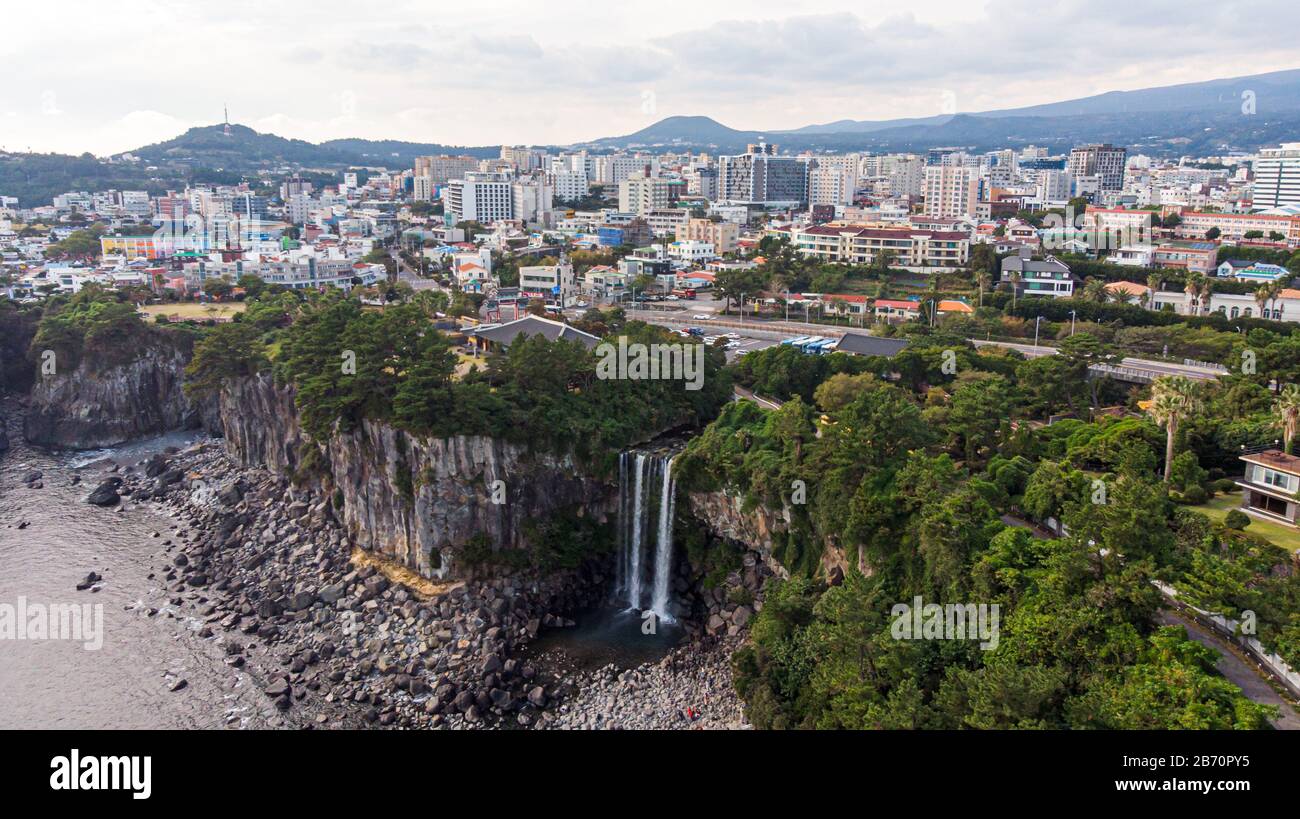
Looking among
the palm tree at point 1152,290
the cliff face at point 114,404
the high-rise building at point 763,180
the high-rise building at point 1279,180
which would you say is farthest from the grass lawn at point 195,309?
the high-rise building at point 1279,180

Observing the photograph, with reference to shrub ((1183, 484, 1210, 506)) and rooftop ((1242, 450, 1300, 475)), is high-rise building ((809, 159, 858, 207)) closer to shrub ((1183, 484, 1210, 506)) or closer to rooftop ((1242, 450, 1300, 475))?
shrub ((1183, 484, 1210, 506))

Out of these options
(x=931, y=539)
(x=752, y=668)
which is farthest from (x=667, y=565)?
(x=931, y=539)

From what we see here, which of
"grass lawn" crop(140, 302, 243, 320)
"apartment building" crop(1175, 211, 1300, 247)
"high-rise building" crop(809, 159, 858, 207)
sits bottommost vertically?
"grass lawn" crop(140, 302, 243, 320)

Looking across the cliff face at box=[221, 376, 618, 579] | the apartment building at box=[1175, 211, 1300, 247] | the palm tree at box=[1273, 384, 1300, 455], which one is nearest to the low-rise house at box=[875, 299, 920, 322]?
the palm tree at box=[1273, 384, 1300, 455]

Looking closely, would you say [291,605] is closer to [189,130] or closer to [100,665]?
[100,665]

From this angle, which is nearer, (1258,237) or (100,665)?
(100,665)

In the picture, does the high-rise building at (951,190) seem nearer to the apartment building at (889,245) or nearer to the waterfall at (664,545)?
the apartment building at (889,245)

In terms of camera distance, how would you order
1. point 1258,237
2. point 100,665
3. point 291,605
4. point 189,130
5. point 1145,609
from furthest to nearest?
point 189,130, point 1258,237, point 291,605, point 100,665, point 1145,609
